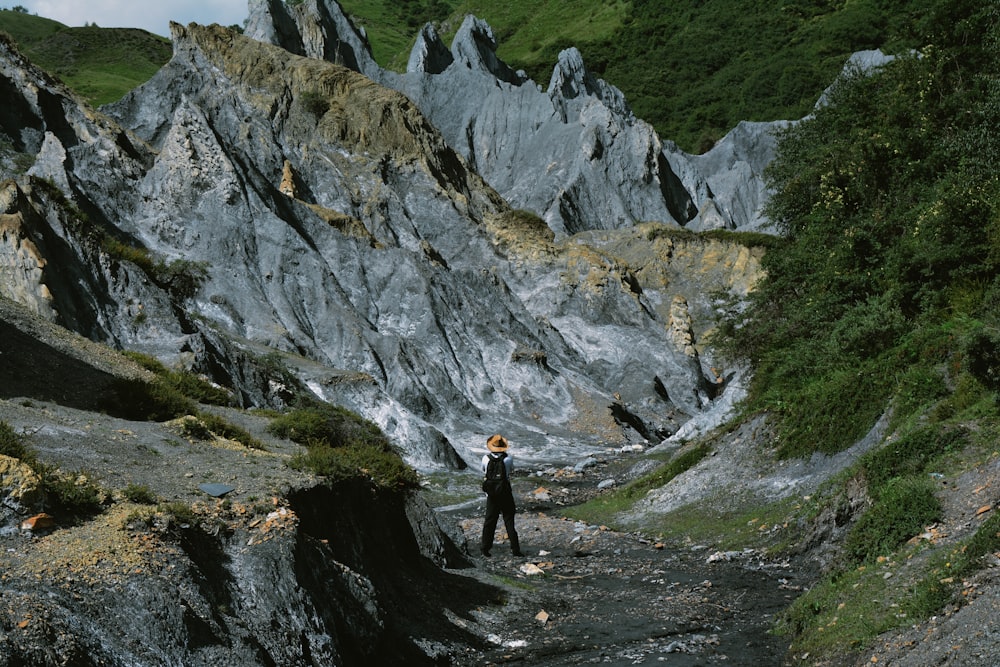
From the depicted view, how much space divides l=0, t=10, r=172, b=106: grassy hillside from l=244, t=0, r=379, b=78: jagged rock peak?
24.1 meters

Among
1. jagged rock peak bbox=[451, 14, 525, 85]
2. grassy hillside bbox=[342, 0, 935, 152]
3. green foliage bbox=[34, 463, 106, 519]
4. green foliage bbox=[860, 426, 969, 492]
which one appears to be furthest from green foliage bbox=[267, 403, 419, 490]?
grassy hillside bbox=[342, 0, 935, 152]

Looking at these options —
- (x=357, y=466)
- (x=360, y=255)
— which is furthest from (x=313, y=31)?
(x=357, y=466)

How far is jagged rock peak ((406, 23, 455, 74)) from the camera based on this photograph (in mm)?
88750

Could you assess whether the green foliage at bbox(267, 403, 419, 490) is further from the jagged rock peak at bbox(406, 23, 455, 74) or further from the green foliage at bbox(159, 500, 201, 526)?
the jagged rock peak at bbox(406, 23, 455, 74)

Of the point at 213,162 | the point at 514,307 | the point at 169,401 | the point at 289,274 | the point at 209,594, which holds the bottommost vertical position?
the point at 209,594

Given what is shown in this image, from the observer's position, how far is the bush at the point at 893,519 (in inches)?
388

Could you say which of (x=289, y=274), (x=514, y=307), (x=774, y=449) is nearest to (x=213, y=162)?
(x=289, y=274)

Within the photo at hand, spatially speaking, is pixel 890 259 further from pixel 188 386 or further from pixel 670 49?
pixel 670 49

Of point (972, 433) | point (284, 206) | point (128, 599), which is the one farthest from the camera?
point (284, 206)

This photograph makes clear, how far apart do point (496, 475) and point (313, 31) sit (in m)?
75.8

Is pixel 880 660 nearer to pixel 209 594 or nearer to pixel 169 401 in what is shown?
pixel 209 594

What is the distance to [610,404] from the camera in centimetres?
4541

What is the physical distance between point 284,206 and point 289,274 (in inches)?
275

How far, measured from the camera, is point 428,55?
8988 centimetres
